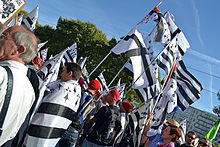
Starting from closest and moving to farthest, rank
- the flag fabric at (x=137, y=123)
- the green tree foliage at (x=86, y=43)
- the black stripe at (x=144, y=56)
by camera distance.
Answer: the flag fabric at (x=137, y=123) < the black stripe at (x=144, y=56) < the green tree foliage at (x=86, y=43)

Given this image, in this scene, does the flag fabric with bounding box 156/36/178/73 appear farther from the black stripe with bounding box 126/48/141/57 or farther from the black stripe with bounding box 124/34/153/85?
the black stripe with bounding box 126/48/141/57

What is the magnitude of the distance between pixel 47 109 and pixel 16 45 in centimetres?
129

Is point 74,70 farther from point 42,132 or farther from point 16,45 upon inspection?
point 16,45

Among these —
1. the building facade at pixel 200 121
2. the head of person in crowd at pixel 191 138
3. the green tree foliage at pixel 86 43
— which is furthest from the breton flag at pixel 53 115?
the building facade at pixel 200 121

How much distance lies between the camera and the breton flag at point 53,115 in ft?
8.63

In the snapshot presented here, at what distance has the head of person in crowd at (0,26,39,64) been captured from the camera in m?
1.67

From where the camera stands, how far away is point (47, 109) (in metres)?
2.79

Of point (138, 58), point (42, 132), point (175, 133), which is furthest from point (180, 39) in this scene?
point (42, 132)

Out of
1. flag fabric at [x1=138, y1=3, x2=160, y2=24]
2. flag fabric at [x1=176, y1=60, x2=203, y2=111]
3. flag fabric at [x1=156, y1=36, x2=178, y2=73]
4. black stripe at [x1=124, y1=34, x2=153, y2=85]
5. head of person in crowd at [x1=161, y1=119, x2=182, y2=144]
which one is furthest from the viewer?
flag fabric at [x1=138, y1=3, x2=160, y2=24]

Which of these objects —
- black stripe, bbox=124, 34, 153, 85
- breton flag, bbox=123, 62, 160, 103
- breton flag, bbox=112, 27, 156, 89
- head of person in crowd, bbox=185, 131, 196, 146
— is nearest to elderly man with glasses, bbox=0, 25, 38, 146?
breton flag, bbox=112, 27, 156, 89

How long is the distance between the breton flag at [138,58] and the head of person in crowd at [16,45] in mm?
3683

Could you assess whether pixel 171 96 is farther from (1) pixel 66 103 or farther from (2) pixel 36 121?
(2) pixel 36 121

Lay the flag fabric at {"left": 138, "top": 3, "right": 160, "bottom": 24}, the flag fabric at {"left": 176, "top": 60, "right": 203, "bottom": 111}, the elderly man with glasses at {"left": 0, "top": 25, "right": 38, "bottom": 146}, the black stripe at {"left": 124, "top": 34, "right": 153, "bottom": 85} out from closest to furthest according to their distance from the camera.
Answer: the elderly man with glasses at {"left": 0, "top": 25, "right": 38, "bottom": 146}
the black stripe at {"left": 124, "top": 34, "right": 153, "bottom": 85}
the flag fabric at {"left": 176, "top": 60, "right": 203, "bottom": 111}
the flag fabric at {"left": 138, "top": 3, "right": 160, "bottom": 24}

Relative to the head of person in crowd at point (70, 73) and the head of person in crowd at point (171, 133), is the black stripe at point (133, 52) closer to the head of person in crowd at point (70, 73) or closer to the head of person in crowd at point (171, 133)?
the head of person in crowd at point (171, 133)
